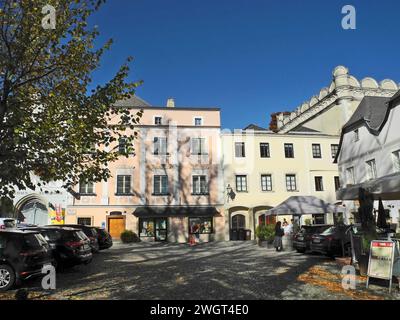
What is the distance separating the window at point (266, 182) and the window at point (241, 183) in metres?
1.59

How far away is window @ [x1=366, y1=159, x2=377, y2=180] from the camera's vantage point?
73.3ft

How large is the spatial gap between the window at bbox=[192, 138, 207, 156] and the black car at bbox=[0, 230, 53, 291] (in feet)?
67.3

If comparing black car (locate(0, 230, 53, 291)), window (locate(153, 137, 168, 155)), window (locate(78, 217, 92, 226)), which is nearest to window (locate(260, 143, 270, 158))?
window (locate(153, 137, 168, 155))

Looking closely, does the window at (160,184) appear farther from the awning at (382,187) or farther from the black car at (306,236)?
the awning at (382,187)

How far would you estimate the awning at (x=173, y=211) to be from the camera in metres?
27.7

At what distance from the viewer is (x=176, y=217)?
93.5 ft

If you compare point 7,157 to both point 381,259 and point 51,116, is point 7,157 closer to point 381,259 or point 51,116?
point 51,116

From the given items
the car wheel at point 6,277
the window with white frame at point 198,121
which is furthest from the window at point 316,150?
the car wheel at point 6,277

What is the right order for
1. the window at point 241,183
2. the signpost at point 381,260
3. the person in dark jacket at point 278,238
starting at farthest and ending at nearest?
the window at point 241,183, the person in dark jacket at point 278,238, the signpost at point 381,260

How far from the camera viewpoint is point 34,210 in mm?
27672

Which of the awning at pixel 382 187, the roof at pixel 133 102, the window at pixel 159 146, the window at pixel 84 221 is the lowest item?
the window at pixel 84 221
